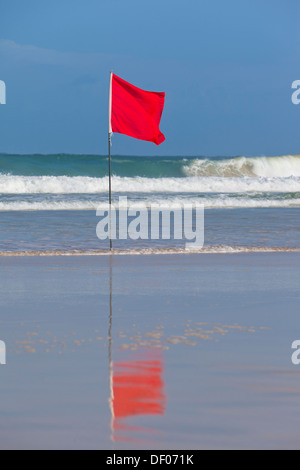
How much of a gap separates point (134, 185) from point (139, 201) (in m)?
13.9

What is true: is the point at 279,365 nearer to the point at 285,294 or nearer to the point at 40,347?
the point at 40,347

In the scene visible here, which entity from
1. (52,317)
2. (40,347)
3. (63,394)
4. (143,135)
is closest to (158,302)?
(52,317)

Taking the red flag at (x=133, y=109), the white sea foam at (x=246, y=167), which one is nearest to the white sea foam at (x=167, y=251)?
the red flag at (x=133, y=109)

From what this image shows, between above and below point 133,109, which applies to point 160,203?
above

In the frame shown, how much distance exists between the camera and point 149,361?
19.0 feet

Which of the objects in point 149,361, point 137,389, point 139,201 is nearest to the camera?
point 137,389

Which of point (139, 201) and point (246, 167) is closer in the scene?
point (139, 201)

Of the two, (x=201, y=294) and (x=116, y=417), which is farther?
(x=201, y=294)

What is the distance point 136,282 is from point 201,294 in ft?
4.15

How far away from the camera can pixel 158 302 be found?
28.0ft

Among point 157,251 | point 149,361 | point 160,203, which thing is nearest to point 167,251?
point 157,251

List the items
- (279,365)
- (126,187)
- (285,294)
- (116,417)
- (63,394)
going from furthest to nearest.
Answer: (126,187)
(285,294)
(279,365)
(63,394)
(116,417)

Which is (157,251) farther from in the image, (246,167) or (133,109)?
(246,167)

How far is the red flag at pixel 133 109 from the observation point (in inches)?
551
